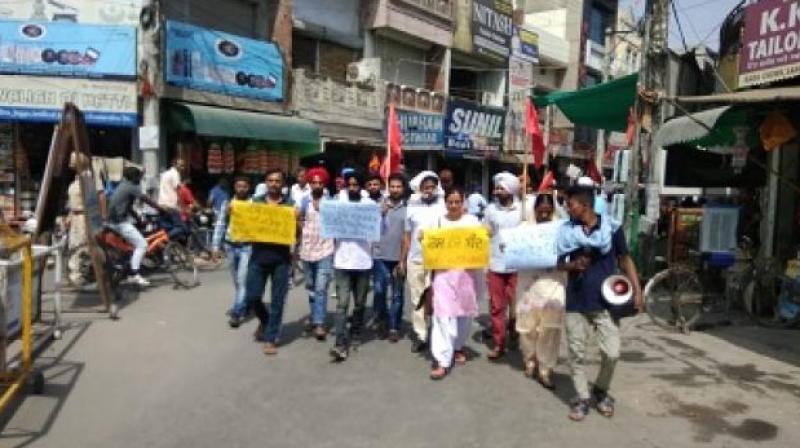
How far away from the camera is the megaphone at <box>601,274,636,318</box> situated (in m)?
5.46

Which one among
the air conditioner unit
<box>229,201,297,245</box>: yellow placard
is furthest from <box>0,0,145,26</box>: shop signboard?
<box>229,201,297,245</box>: yellow placard

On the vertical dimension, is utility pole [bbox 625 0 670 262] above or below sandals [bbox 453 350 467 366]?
above

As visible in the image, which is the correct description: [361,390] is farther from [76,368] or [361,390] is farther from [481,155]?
[481,155]

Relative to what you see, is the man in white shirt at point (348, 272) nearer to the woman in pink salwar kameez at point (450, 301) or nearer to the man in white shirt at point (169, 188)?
the woman in pink salwar kameez at point (450, 301)

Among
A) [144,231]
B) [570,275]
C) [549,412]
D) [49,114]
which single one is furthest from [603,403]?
[49,114]

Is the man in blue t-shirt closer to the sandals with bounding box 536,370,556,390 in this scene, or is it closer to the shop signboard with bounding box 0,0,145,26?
the sandals with bounding box 536,370,556,390

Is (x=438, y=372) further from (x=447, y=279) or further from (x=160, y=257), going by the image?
(x=160, y=257)

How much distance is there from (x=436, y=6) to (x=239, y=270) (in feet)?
59.5

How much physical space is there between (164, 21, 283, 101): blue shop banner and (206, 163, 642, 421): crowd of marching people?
340 inches

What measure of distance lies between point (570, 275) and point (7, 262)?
13.1ft

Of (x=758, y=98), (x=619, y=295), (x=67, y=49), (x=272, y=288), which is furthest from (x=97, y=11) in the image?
(x=619, y=295)

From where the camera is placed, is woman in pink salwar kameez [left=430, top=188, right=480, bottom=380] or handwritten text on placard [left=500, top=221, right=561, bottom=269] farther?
woman in pink salwar kameez [left=430, top=188, right=480, bottom=380]

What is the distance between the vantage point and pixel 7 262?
5223 mm

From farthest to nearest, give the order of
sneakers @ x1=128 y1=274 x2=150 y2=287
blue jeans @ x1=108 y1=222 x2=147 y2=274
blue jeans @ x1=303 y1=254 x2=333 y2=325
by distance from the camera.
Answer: sneakers @ x1=128 y1=274 x2=150 y2=287 < blue jeans @ x1=108 y1=222 x2=147 y2=274 < blue jeans @ x1=303 y1=254 x2=333 y2=325
